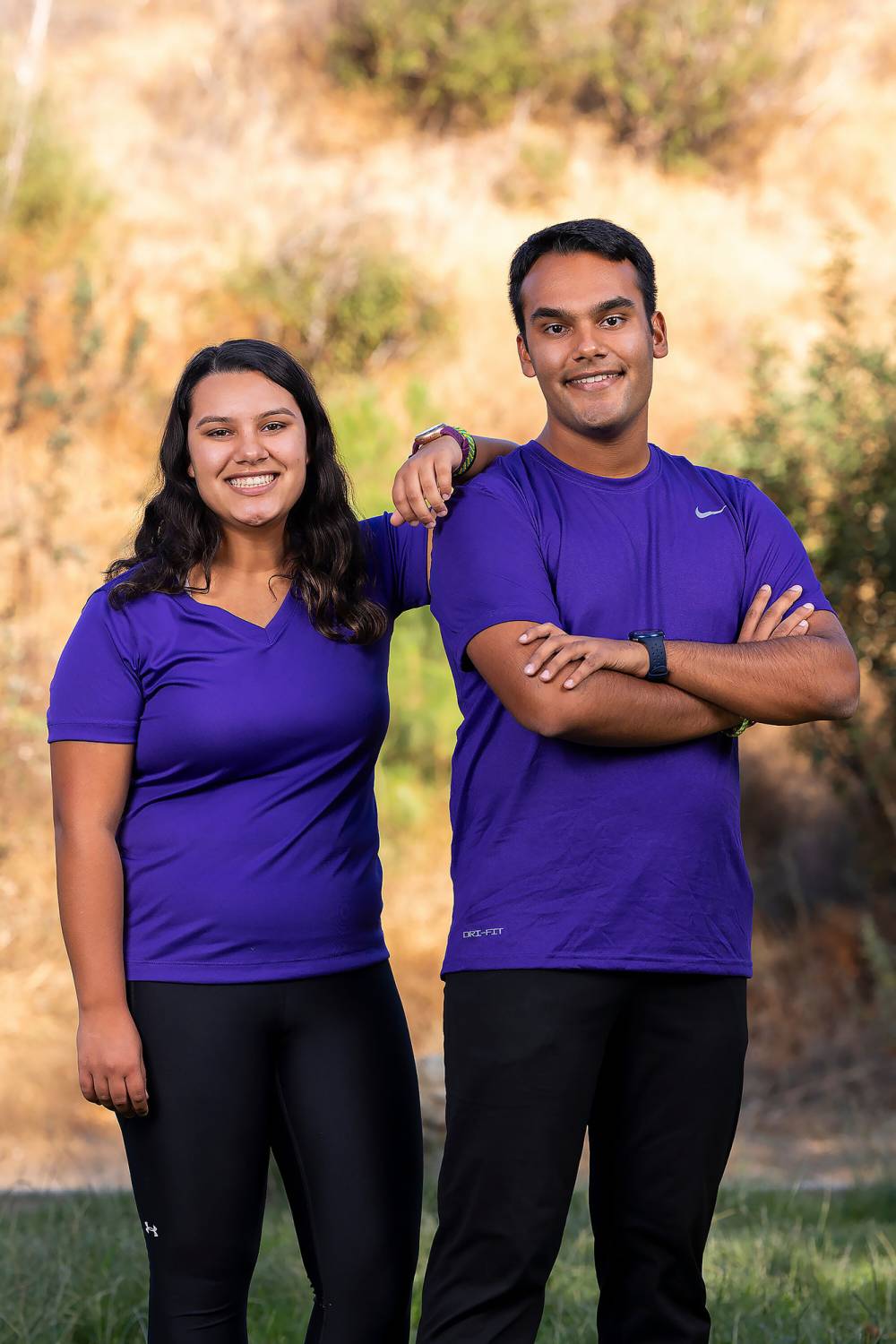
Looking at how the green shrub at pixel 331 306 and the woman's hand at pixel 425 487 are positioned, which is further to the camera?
the green shrub at pixel 331 306

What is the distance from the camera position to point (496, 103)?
724 inches

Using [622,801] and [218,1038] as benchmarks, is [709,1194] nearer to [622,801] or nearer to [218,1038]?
[622,801]

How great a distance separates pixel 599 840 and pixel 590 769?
0.38 feet

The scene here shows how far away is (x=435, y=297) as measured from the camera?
14633 millimetres

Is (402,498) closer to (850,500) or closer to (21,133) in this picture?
(850,500)

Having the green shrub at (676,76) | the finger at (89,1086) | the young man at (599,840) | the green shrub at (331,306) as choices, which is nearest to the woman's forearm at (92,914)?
the finger at (89,1086)

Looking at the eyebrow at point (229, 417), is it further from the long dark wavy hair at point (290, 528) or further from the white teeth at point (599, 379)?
the white teeth at point (599, 379)

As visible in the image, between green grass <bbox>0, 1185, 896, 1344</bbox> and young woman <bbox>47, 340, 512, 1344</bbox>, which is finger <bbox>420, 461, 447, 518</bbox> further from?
green grass <bbox>0, 1185, 896, 1344</bbox>

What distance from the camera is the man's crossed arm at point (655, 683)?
2.27 metres

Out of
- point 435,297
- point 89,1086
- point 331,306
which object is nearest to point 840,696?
point 89,1086

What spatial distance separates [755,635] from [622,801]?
383 millimetres

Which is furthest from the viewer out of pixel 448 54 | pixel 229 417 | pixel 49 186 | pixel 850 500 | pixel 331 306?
pixel 448 54

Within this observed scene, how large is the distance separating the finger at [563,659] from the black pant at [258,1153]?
25.2 inches

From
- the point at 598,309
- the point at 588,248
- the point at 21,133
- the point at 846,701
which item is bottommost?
the point at 846,701
